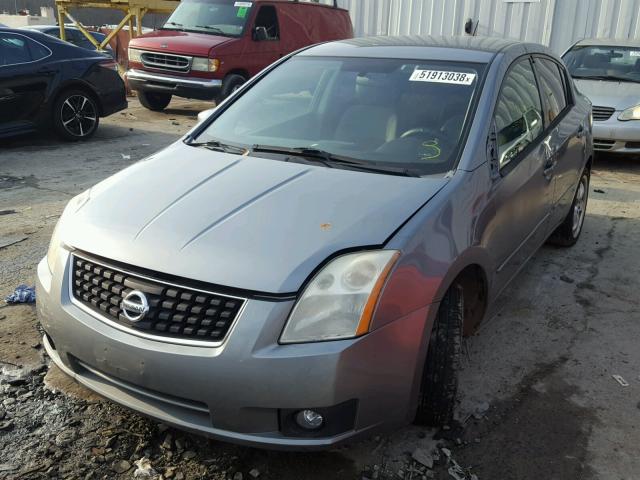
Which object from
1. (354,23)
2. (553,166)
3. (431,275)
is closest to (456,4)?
(354,23)

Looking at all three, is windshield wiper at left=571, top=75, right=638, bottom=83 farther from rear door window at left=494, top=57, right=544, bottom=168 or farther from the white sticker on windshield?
the white sticker on windshield

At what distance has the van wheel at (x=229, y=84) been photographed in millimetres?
10406

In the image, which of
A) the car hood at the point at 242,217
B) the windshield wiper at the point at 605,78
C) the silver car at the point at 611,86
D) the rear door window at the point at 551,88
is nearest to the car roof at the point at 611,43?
the silver car at the point at 611,86

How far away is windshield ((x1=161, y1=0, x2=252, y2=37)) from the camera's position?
35.8ft

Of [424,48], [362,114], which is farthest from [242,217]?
[424,48]

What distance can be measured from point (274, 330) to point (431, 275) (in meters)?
0.66

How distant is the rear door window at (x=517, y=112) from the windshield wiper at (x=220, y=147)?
1328 millimetres

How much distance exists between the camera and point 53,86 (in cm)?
822

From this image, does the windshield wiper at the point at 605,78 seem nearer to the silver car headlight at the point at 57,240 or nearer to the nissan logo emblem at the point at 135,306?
the silver car headlight at the point at 57,240

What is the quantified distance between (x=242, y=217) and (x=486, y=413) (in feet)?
4.78

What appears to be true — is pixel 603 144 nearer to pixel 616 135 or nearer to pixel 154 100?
pixel 616 135

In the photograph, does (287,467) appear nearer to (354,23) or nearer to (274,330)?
(274,330)

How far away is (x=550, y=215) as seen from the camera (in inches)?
161

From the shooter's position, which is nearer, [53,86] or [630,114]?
[630,114]
